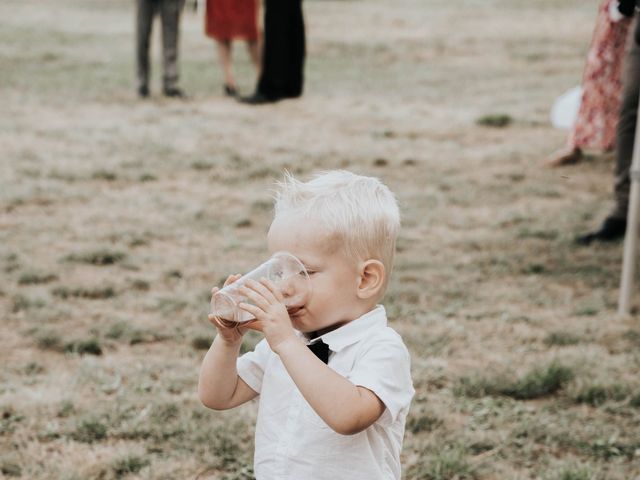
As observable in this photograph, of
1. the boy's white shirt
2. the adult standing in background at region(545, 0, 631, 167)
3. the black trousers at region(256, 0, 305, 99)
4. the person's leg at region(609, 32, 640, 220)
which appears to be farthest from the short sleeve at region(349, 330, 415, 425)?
the black trousers at region(256, 0, 305, 99)

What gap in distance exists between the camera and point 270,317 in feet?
5.36

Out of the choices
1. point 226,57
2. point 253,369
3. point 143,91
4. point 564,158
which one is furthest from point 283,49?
point 253,369

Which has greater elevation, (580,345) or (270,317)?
(270,317)

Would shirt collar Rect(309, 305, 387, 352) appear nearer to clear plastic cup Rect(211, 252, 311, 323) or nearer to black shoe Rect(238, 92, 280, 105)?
clear plastic cup Rect(211, 252, 311, 323)

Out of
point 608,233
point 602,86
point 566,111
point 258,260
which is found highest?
point 602,86

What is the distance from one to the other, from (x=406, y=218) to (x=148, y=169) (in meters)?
2.06

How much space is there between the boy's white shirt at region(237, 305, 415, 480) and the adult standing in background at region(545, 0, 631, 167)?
14.2 feet

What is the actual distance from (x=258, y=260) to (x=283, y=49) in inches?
155

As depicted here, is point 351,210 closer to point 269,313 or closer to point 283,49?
point 269,313

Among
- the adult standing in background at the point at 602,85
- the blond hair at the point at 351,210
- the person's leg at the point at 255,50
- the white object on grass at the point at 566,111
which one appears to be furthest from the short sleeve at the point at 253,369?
the person's leg at the point at 255,50

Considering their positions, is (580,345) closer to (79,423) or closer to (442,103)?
(79,423)

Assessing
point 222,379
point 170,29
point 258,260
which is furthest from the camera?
point 170,29

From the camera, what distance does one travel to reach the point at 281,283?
1706 mm

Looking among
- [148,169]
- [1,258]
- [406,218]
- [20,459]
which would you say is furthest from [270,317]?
[148,169]
